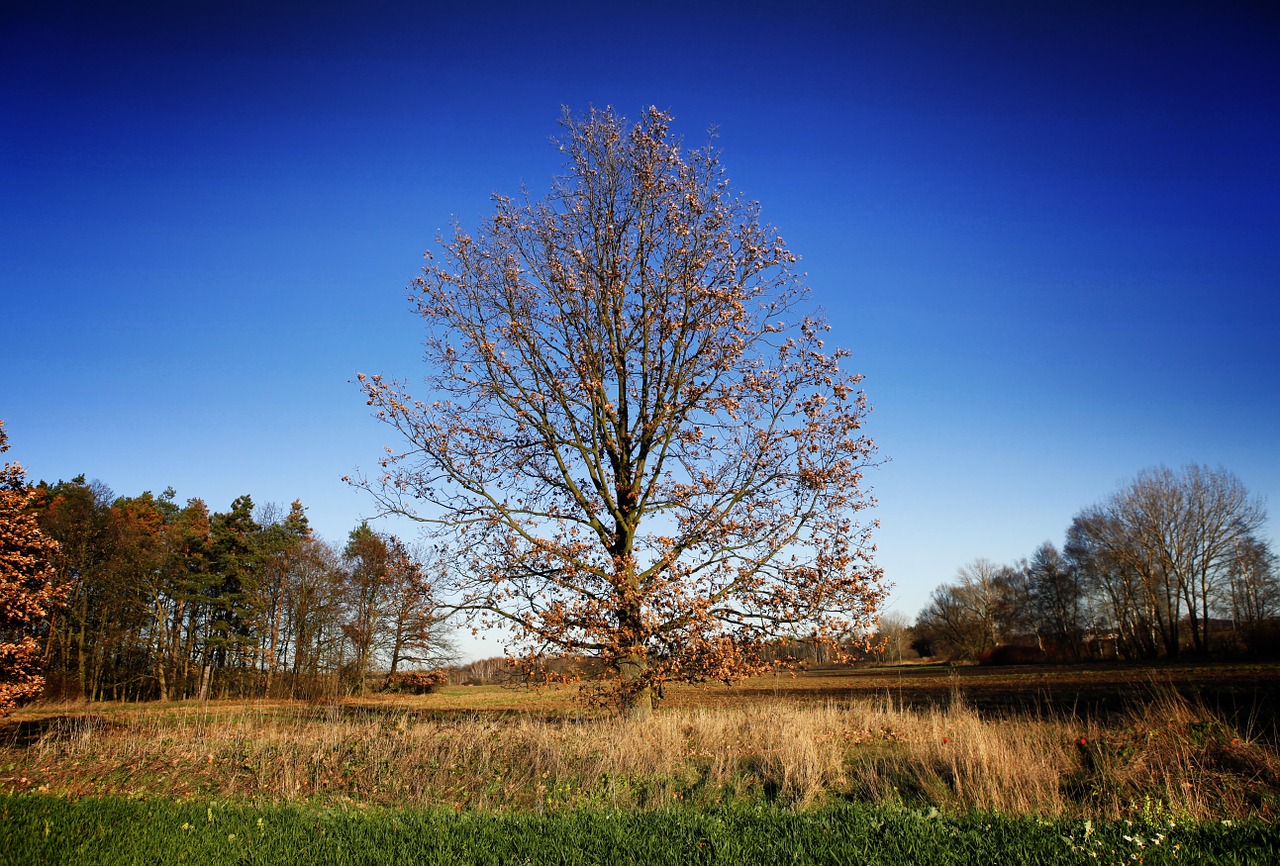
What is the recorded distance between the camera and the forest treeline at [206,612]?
107ft

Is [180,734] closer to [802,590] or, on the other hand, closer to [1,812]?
[1,812]

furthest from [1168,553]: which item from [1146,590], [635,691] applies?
[635,691]

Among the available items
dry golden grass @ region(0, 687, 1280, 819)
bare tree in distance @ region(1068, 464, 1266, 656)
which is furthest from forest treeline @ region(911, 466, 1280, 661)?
dry golden grass @ region(0, 687, 1280, 819)

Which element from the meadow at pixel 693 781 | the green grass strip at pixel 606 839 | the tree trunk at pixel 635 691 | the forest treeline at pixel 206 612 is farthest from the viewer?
the forest treeline at pixel 206 612

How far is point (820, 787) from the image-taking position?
23.7 ft

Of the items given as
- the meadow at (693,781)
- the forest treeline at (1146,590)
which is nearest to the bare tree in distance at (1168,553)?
the forest treeline at (1146,590)

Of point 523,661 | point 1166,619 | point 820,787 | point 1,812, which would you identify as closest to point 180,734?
point 1,812

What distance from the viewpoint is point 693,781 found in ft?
24.8

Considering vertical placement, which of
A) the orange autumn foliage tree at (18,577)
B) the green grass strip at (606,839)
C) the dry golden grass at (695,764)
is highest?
the orange autumn foliage tree at (18,577)

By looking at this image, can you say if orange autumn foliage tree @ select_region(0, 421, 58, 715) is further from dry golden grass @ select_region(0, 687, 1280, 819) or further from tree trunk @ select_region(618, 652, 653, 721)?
tree trunk @ select_region(618, 652, 653, 721)

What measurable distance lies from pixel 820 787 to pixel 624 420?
6775mm

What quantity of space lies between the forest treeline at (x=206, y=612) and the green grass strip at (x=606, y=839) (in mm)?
26475

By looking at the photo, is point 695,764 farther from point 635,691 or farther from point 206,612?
point 206,612

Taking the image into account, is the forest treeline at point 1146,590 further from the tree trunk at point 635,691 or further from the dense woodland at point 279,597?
the tree trunk at point 635,691
